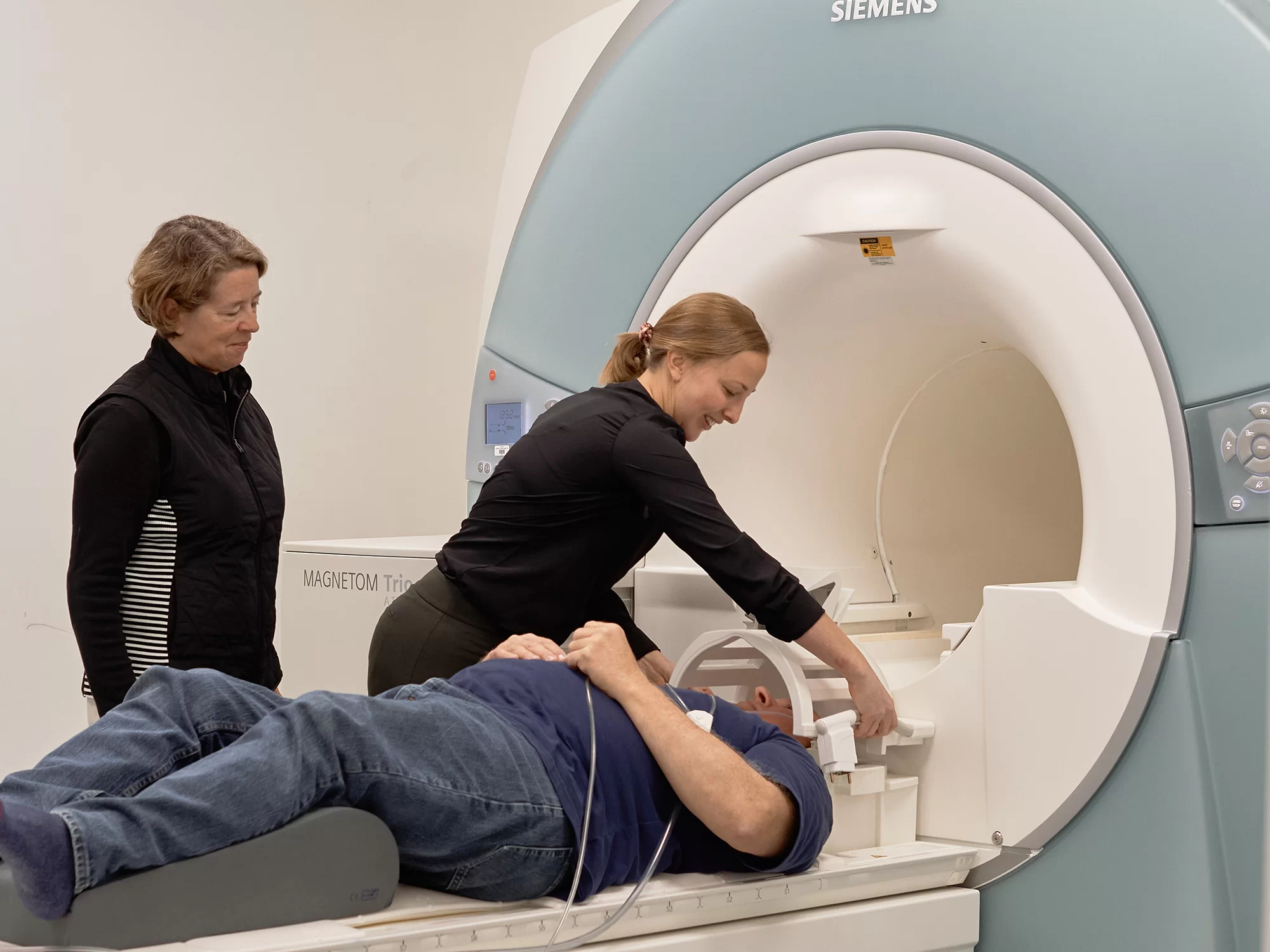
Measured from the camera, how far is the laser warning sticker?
6.41ft

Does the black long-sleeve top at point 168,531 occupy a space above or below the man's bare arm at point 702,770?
above

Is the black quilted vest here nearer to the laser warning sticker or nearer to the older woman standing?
the older woman standing

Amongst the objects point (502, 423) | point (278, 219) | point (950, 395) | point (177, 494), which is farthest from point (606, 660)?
point (278, 219)

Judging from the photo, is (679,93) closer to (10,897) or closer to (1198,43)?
(1198,43)

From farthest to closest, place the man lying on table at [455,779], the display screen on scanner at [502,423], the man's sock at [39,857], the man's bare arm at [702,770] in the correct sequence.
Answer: the display screen on scanner at [502,423]
the man's bare arm at [702,770]
the man lying on table at [455,779]
the man's sock at [39,857]

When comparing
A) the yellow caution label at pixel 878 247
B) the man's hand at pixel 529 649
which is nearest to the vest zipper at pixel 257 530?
the man's hand at pixel 529 649

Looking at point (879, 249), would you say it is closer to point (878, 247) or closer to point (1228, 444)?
point (878, 247)

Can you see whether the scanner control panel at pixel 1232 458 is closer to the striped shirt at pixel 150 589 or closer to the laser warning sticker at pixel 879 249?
the laser warning sticker at pixel 879 249

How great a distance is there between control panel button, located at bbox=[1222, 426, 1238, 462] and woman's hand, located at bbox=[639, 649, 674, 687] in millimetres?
865

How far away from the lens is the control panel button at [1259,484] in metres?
1.57

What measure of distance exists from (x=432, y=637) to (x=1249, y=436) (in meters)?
1.13

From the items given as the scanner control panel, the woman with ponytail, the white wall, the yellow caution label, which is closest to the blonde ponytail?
the woman with ponytail

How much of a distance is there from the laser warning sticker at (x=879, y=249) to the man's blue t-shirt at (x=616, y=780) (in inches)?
31.6

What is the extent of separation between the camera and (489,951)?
1.30 metres
